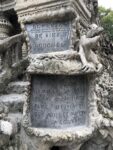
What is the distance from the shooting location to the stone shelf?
208 inches

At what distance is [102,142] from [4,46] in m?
2.66

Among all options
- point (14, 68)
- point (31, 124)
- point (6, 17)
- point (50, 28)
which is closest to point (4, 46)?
point (14, 68)

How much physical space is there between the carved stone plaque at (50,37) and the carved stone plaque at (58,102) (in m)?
0.56

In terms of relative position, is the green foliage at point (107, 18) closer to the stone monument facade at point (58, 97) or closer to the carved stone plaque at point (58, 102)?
the stone monument facade at point (58, 97)

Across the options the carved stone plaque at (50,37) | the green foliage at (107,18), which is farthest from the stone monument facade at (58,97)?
the green foliage at (107,18)

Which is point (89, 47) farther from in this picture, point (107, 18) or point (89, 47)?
point (107, 18)

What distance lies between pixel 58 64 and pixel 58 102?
67cm

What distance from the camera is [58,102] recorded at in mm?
5527

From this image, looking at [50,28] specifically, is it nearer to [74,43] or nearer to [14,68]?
[74,43]

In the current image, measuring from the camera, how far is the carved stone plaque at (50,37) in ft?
18.5

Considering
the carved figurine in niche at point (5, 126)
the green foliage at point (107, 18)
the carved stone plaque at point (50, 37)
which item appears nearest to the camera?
the carved figurine in niche at point (5, 126)

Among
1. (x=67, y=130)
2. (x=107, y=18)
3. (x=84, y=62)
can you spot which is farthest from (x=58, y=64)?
(x=107, y=18)

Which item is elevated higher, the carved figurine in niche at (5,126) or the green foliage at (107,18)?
the carved figurine in niche at (5,126)

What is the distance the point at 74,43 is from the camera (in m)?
5.72
